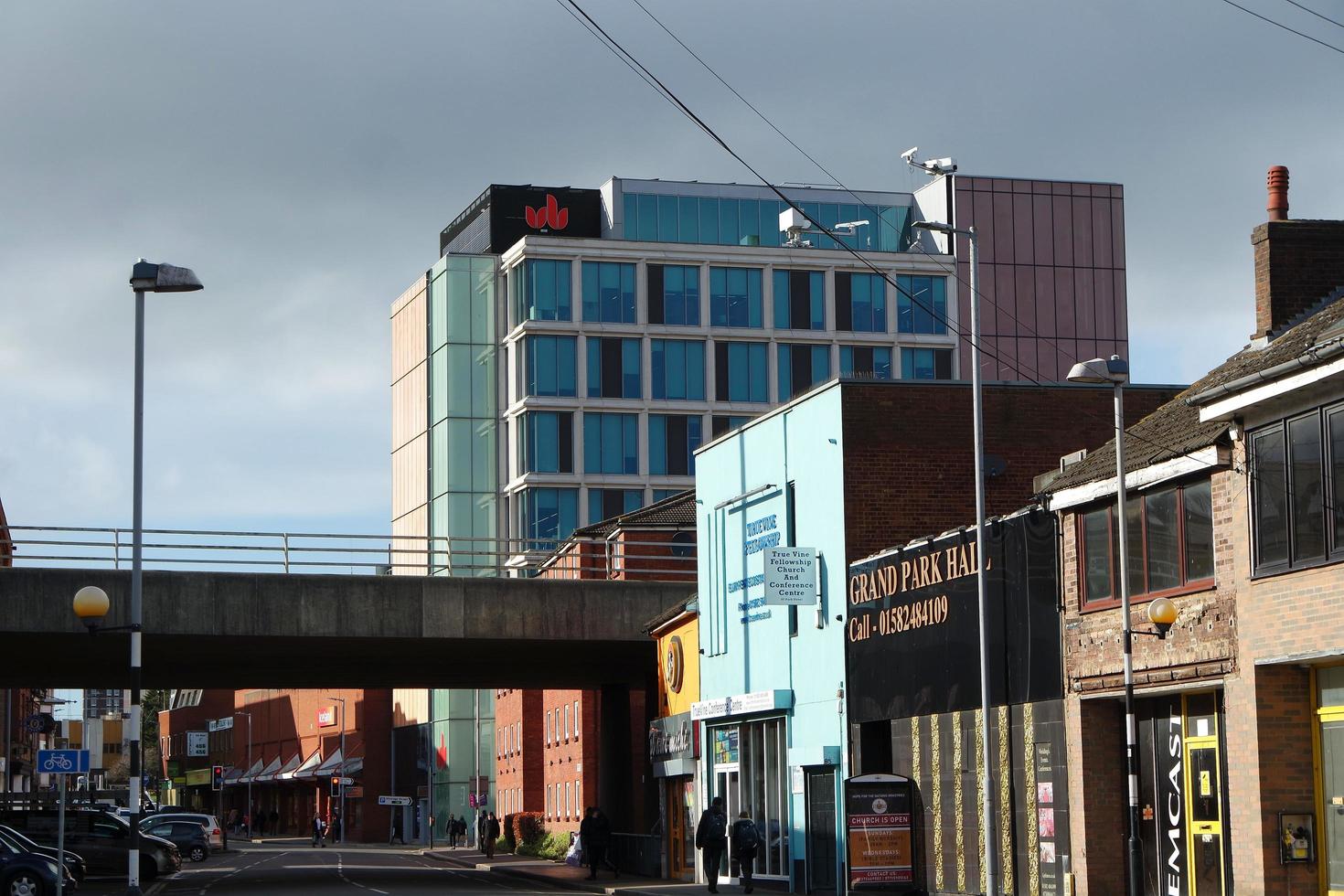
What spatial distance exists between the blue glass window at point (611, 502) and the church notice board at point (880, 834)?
63.5 metres

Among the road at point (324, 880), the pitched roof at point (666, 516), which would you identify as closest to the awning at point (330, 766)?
the road at point (324, 880)

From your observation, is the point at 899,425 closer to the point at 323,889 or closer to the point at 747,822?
the point at 747,822

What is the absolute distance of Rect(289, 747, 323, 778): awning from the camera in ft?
363

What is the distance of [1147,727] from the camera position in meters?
24.6

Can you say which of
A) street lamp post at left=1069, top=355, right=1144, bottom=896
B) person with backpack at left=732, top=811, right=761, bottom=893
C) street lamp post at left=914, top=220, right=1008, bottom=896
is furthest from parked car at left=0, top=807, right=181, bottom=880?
street lamp post at left=1069, top=355, right=1144, bottom=896

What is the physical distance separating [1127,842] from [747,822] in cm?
1160

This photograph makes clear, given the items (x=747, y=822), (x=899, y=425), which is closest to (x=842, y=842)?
(x=747, y=822)

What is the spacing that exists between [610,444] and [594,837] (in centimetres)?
4729

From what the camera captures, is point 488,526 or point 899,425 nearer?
point 899,425

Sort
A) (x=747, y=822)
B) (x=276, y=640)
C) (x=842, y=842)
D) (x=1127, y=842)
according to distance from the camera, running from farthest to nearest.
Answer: (x=276, y=640) < (x=747, y=822) < (x=842, y=842) < (x=1127, y=842)

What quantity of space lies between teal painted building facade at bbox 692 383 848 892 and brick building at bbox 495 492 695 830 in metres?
2.99

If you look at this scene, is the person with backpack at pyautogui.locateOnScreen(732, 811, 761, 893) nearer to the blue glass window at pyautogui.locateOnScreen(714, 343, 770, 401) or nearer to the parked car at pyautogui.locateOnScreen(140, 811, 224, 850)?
the parked car at pyautogui.locateOnScreen(140, 811, 224, 850)

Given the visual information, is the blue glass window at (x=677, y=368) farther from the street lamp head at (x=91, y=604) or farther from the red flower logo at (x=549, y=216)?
the street lamp head at (x=91, y=604)

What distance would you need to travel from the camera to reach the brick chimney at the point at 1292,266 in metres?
24.9
